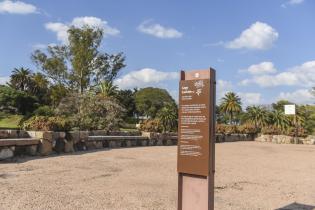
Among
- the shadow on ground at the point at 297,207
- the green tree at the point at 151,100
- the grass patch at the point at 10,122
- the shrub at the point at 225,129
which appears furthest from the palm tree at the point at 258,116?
the shadow on ground at the point at 297,207

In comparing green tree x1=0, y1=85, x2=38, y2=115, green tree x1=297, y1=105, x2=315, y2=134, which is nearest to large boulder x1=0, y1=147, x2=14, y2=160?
green tree x1=0, y1=85, x2=38, y2=115

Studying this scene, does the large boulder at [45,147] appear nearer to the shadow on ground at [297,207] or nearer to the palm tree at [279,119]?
the shadow on ground at [297,207]

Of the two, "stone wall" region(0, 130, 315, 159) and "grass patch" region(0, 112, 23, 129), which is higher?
"grass patch" region(0, 112, 23, 129)

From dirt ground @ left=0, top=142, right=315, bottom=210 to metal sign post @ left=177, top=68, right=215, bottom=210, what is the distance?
901mm

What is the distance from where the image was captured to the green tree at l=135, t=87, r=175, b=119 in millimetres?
69688

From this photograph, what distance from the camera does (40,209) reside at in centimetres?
557

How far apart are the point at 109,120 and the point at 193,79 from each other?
57.7 ft

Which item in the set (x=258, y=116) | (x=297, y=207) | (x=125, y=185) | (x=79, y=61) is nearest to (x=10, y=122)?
(x=79, y=61)

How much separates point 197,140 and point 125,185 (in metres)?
2.93

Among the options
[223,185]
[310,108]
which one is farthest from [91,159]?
[310,108]

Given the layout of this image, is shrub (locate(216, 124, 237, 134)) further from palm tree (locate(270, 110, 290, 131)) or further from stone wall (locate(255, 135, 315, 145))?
palm tree (locate(270, 110, 290, 131))

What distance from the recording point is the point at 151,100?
75.0m

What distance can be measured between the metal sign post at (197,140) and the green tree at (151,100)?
58.9 meters

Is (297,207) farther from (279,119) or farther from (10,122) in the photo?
(279,119)
